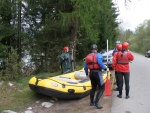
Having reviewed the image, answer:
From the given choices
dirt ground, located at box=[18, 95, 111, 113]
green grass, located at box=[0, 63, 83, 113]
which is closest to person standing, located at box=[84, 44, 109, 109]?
dirt ground, located at box=[18, 95, 111, 113]

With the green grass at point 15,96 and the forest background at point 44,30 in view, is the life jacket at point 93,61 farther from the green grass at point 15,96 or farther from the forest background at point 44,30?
the forest background at point 44,30

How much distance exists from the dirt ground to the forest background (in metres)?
3.75

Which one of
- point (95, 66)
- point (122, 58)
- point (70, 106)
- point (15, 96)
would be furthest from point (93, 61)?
point (15, 96)

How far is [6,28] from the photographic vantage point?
52.7ft

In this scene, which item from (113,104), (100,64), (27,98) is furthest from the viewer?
(27,98)

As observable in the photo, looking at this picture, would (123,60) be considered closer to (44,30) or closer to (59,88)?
(59,88)

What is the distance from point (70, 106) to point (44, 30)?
9184mm

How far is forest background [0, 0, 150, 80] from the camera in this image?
1244 cm

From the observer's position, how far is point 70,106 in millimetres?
7129

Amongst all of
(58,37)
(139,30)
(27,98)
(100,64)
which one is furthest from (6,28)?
(139,30)

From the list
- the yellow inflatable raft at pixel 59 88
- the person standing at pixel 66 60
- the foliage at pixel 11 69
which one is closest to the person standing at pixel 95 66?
the yellow inflatable raft at pixel 59 88

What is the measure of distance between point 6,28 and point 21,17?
287 centimetres

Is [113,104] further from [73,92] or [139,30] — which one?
[139,30]

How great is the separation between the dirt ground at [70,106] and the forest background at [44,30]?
3.75m
